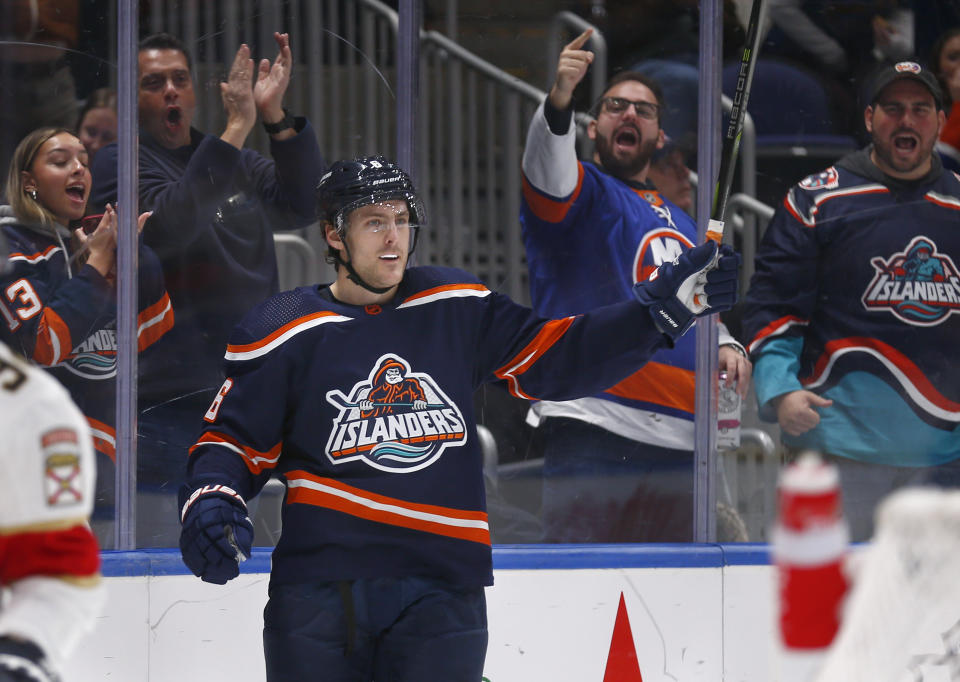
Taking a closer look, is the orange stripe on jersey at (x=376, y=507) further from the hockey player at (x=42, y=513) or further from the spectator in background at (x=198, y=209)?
the spectator in background at (x=198, y=209)

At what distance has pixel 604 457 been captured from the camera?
3658 millimetres

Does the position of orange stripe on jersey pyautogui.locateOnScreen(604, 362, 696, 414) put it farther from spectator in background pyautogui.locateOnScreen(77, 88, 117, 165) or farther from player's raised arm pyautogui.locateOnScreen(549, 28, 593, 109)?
spectator in background pyautogui.locateOnScreen(77, 88, 117, 165)

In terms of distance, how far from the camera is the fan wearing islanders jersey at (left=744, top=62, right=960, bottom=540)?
3.71m

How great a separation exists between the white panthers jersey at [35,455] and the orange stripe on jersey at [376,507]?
0.87m

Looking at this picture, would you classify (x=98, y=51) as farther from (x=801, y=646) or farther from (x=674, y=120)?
(x=801, y=646)

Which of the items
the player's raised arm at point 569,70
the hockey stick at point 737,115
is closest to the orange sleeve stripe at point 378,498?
the hockey stick at point 737,115

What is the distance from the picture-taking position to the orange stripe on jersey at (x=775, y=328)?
3.71m

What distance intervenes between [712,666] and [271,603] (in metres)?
1.34

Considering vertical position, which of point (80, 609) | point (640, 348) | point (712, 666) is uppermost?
point (640, 348)

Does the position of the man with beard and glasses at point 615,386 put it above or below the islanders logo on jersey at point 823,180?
below

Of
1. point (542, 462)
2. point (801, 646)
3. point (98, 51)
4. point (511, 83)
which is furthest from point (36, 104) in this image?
point (801, 646)

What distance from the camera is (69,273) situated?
332cm

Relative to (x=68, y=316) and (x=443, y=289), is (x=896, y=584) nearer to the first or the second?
(x=443, y=289)

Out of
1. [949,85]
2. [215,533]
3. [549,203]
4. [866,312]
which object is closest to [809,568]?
[215,533]
